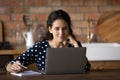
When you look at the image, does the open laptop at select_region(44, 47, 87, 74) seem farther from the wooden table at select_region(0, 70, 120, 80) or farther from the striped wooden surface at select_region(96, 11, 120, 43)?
the striped wooden surface at select_region(96, 11, 120, 43)

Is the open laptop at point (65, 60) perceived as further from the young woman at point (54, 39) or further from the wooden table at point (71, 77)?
the young woman at point (54, 39)

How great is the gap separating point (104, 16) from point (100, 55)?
0.63m

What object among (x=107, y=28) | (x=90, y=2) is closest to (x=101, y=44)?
(x=107, y=28)

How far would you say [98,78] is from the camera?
1.93 metres

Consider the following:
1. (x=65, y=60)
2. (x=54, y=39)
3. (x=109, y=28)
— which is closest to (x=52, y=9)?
(x=109, y=28)

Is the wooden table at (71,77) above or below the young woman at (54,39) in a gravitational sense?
below

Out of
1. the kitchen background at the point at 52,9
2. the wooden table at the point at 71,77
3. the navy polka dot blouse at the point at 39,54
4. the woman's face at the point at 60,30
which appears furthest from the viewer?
the kitchen background at the point at 52,9

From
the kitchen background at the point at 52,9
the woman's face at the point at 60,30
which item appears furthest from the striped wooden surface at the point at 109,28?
the woman's face at the point at 60,30

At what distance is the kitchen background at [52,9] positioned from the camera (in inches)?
141

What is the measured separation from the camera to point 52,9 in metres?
3.65

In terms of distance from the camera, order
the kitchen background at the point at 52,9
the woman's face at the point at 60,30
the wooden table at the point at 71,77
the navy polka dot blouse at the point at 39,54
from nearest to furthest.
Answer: the wooden table at the point at 71,77 < the woman's face at the point at 60,30 < the navy polka dot blouse at the point at 39,54 < the kitchen background at the point at 52,9

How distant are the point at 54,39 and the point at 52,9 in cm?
127

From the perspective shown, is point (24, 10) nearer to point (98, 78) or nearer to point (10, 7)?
point (10, 7)

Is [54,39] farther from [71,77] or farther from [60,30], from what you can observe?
[71,77]
